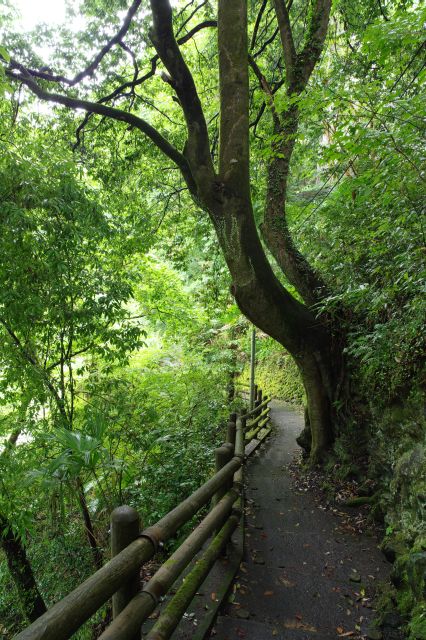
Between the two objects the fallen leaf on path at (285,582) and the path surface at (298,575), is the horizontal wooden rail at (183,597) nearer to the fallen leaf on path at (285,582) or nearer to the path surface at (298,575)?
the path surface at (298,575)

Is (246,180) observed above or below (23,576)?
above

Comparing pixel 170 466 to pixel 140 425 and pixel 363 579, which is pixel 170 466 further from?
pixel 363 579

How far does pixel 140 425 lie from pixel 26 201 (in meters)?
3.51

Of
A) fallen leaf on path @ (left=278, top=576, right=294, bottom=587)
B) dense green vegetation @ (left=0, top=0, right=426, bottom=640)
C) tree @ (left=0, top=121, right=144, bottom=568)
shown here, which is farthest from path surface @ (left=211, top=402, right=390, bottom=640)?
tree @ (left=0, top=121, right=144, bottom=568)

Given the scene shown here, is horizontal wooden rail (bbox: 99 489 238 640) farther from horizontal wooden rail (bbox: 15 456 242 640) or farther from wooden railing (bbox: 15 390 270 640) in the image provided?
horizontal wooden rail (bbox: 15 456 242 640)

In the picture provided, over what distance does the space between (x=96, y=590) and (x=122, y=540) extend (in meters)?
0.37

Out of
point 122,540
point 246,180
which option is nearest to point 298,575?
point 122,540

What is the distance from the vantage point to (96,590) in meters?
1.56

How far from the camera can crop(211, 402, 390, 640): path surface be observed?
3039 mm

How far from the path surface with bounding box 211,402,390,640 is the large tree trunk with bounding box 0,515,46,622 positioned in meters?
2.73

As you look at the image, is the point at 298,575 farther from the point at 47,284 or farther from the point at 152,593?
the point at 47,284

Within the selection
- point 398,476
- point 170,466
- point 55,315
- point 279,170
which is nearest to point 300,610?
point 398,476

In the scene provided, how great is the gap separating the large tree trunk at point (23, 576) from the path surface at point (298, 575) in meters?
2.73

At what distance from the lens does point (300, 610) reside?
331cm
